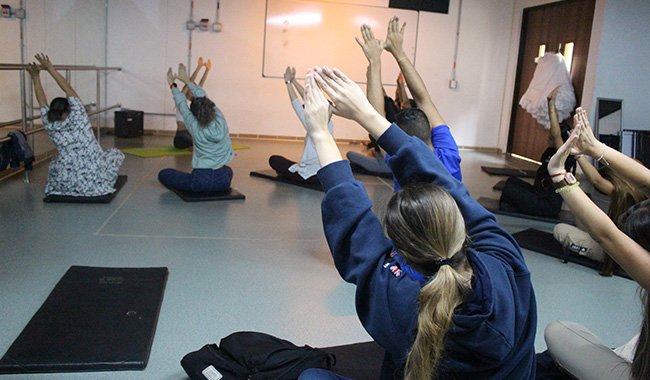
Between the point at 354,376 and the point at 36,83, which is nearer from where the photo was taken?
the point at 354,376

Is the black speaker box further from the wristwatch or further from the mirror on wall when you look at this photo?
the wristwatch

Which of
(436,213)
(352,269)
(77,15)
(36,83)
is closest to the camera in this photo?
(436,213)

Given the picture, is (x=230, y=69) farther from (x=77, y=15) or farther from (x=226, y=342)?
(x=226, y=342)

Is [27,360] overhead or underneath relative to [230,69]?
underneath

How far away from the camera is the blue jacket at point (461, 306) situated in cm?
122

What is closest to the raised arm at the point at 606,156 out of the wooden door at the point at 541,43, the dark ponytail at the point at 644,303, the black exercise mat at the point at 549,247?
the dark ponytail at the point at 644,303

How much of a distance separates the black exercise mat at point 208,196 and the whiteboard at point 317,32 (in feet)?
13.8

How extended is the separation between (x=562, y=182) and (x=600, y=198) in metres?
4.49

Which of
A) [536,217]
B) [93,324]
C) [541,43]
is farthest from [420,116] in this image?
[541,43]

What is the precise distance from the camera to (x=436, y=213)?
1221 mm

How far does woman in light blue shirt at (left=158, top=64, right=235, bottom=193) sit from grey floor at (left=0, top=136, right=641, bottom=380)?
198 millimetres

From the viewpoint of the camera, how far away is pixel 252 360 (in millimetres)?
2104

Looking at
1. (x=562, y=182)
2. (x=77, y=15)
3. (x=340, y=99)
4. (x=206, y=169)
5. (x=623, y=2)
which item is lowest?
(x=206, y=169)

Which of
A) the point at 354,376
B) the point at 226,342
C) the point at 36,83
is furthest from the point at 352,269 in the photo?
the point at 36,83
